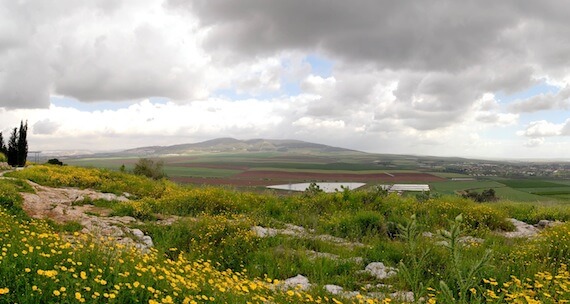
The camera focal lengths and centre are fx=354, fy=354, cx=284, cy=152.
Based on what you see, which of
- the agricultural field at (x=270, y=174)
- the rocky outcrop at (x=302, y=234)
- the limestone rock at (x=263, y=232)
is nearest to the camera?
the rocky outcrop at (x=302, y=234)

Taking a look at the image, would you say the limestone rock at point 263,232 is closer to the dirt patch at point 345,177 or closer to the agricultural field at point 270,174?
the agricultural field at point 270,174

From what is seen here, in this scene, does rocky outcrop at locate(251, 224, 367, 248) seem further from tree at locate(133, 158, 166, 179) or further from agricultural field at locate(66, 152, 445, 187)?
tree at locate(133, 158, 166, 179)

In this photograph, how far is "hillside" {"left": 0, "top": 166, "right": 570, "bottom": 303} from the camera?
14.9 feet

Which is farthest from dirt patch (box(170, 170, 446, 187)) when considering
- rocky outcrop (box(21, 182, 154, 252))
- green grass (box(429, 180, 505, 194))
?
rocky outcrop (box(21, 182, 154, 252))

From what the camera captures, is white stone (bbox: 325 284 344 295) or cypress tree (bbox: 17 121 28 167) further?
cypress tree (bbox: 17 121 28 167)

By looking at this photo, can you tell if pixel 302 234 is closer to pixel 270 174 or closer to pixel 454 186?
pixel 454 186

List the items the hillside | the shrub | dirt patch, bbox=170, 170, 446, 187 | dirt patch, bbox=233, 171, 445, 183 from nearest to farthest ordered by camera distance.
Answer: the hillside
the shrub
dirt patch, bbox=170, 170, 446, 187
dirt patch, bbox=233, 171, 445, 183

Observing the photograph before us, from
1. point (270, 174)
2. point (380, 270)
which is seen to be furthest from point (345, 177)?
point (380, 270)

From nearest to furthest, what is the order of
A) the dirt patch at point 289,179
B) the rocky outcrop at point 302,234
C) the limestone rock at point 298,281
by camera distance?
the limestone rock at point 298,281
the rocky outcrop at point 302,234
the dirt patch at point 289,179

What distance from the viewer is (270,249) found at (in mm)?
9688

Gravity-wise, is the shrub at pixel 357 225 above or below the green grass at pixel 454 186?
above

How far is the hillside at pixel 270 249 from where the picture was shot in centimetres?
455

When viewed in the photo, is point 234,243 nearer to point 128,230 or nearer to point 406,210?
point 128,230

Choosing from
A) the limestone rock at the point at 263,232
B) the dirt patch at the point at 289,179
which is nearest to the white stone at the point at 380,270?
the limestone rock at the point at 263,232
